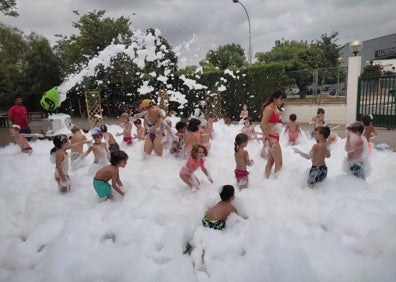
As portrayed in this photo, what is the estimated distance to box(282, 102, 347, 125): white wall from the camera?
1220 cm

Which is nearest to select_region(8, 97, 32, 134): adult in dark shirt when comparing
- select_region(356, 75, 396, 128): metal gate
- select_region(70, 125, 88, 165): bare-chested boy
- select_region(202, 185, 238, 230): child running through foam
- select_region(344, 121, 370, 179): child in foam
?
select_region(70, 125, 88, 165): bare-chested boy

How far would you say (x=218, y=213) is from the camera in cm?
379

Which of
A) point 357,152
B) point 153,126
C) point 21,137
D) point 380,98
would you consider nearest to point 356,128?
point 357,152

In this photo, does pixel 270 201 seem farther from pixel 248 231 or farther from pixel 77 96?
pixel 77 96

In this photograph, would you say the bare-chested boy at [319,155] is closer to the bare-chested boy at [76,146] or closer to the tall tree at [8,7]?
the bare-chested boy at [76,146]

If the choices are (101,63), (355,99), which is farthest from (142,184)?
(101,63)

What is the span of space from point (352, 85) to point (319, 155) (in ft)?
26.8

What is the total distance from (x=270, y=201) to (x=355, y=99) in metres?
8.55

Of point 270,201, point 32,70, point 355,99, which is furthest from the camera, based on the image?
point 32,70

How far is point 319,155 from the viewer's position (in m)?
4.43

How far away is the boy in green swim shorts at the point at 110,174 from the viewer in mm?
4543

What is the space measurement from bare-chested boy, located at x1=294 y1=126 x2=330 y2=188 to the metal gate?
24.3ft

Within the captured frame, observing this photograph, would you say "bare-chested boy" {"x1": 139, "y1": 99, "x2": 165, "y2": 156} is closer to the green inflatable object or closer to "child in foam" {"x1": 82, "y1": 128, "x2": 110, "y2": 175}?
"child in foam" {"x1": 82, "y1": 128, "x2": 110, "y2": 175}

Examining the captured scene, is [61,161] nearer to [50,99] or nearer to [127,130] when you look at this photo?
[127,130]
